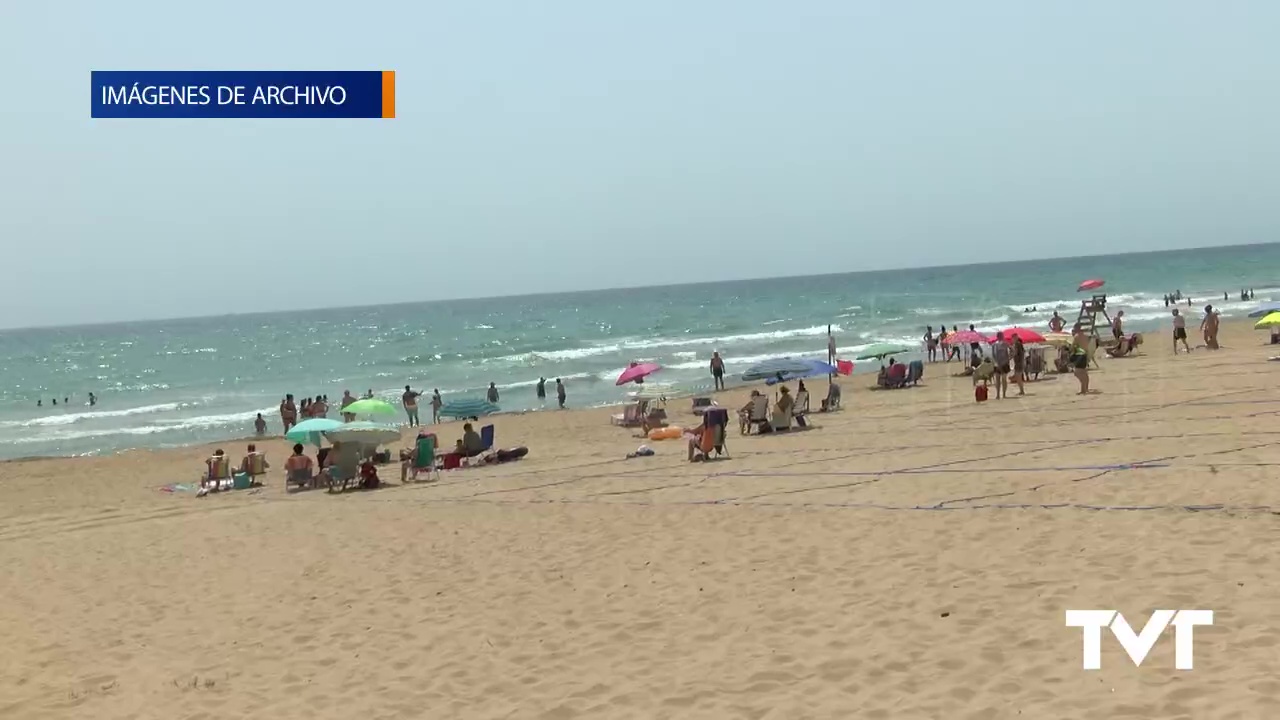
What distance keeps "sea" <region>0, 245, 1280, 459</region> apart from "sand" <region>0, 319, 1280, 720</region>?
32.2ft

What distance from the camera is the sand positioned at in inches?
222

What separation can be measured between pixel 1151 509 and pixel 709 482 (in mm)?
5498

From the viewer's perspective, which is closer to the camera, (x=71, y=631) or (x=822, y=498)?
(x=71, y=631)

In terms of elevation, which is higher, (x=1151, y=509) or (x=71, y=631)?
(x=1151, y=509)

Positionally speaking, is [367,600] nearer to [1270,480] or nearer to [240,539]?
[240,539]

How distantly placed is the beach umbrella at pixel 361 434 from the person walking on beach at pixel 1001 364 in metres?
11.3

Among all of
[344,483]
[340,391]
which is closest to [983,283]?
[340,391]

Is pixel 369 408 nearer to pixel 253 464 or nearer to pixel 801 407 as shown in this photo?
pixel 253 464

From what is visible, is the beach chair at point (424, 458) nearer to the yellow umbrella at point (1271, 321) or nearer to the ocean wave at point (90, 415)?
the yellow umbrella at point (1271, 321)

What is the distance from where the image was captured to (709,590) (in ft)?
25.0

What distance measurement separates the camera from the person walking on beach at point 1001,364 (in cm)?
1942

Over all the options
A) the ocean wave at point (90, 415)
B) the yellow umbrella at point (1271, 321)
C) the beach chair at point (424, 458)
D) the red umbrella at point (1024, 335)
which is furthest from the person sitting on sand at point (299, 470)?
the ocean wave at point (90, 415)

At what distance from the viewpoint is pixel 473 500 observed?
13.3 metres

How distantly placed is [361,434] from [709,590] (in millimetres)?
9720
